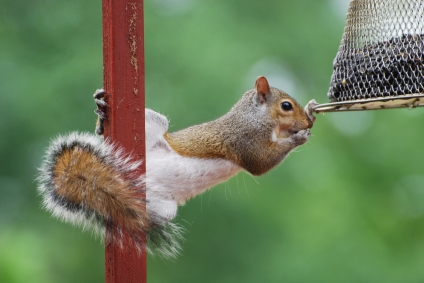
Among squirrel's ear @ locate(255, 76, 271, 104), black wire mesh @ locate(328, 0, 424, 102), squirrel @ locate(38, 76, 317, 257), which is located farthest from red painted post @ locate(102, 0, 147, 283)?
squirrel's ear @ locate(255, 76, 271, 104)

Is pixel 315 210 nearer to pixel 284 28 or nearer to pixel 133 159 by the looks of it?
pixel 284 28

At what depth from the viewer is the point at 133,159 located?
2518mm

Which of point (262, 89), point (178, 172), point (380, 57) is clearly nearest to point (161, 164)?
point (178, 172)

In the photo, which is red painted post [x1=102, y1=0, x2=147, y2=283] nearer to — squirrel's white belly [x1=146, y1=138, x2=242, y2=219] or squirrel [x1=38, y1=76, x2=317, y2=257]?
squirrel [x1=38, y1=76, x2=317, y2=257]

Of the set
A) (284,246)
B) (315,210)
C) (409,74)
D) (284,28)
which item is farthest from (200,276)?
(409,74)

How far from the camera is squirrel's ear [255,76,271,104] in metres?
3.73

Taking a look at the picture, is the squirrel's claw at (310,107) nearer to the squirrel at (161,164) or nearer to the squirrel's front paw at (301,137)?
the squirrel at (161,164)

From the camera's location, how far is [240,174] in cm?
558

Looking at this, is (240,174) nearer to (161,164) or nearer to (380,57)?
(161,164)

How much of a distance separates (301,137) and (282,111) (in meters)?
0.20

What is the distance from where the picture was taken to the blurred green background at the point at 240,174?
18.0ft

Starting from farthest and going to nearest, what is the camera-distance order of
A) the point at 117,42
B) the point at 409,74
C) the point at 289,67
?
the point at 289,67 → the point at 409,74 → the point at 117,42

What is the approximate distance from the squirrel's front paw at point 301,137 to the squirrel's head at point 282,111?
0.06 m

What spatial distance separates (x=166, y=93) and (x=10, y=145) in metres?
1.42
